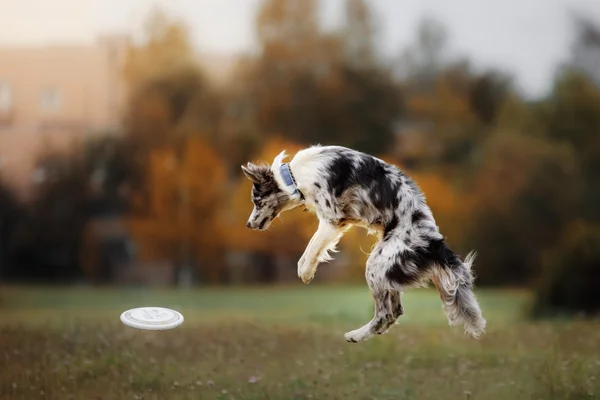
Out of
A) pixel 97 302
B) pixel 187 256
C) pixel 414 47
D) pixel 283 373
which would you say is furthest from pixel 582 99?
pixel 283 373

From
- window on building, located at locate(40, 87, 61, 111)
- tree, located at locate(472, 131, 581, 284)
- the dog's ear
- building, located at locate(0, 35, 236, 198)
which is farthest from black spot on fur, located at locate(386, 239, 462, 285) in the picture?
window on building, located at locate(40, 87, 61, 111)

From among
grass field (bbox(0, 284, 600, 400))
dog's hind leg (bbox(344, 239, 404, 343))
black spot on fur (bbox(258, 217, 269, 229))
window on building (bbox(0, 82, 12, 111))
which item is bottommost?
grass field (bbox(0, 284, 600, 400))

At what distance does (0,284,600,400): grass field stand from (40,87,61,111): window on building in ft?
25.4

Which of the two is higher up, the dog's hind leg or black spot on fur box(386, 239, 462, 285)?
black spot on fur box(386, 239, 462, 285)

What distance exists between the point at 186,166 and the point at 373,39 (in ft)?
15.0

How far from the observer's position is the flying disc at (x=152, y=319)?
5.82 metres

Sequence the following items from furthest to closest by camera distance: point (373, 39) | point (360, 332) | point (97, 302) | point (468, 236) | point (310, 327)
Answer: point (373, 39), point (468, 236), point (97, 302), point (310, 327), point (360, 332)

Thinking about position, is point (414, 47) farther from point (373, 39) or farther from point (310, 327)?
point (310, 327)

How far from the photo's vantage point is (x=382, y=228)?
5309mm

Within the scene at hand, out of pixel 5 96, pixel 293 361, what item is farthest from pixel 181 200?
pixel 293 361

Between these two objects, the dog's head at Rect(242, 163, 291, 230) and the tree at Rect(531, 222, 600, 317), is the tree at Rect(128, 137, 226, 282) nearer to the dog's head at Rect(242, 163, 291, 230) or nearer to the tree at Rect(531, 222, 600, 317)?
the tree at Rect(531, 222, 600, 317)

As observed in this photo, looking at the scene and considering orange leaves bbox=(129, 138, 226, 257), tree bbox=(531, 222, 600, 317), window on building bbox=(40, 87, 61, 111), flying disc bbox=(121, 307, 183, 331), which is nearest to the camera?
flying disc bbox=(121, 307, 183, 331)

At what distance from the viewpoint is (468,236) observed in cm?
1628

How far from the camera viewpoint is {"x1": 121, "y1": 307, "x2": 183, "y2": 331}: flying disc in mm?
5820
